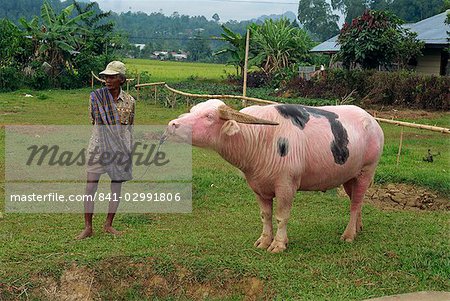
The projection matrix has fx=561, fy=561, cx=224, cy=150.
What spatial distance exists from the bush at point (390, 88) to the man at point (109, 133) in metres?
14.4

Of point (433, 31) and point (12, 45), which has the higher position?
point (433, 31)

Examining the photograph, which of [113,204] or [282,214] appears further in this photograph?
[113,204]

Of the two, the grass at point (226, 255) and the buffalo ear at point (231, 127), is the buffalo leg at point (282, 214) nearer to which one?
the grass at point (226, 255)

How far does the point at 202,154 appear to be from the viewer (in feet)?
34.6

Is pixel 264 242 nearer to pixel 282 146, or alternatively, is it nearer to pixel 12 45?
pixel 282 146

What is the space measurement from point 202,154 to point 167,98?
8690 mm

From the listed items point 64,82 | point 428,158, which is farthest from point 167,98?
point 428,158

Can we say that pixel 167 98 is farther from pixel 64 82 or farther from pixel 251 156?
pixel 251 156

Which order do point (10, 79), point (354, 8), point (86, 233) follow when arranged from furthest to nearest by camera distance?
point (354, 8)
point (10, 79)
point (86, 233)

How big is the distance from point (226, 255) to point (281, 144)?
1147 mm

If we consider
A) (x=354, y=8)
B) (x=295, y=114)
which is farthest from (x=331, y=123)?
(x=354, y=8)

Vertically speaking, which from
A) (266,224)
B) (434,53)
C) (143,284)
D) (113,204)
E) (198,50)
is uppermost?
(434,53)

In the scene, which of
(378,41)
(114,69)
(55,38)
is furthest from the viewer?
(55,38)

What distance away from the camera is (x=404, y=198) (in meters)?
8.06
